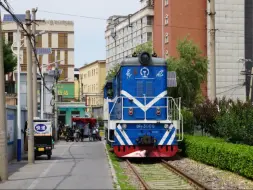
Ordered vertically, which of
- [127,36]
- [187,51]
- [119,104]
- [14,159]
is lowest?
[14,159]

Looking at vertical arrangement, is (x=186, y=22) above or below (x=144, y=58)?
above

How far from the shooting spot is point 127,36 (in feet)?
260

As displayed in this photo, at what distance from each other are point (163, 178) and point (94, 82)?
95.6 m

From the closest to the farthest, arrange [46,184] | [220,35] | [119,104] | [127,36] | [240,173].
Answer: [46,184]
[240,173]
[119,104]
[220,35]
[127,36]

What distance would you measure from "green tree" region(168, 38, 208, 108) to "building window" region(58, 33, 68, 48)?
5319cm

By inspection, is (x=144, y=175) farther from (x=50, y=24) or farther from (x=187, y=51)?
(x=50, y=24)

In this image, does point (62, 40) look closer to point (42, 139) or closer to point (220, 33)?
point (220, 33)

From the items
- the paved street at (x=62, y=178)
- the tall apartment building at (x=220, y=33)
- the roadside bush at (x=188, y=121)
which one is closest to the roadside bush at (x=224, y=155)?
the paved street at (x=62, y=178)

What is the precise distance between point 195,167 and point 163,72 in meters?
4.90

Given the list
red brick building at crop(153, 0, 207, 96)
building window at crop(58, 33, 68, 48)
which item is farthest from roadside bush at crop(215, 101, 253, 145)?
building window at crop(58, 33, 68, 48)

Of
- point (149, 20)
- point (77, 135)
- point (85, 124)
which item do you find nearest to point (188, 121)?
point (77, 135)

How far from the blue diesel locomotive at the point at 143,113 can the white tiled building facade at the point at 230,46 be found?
1515 inches

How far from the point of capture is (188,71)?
42844 mm

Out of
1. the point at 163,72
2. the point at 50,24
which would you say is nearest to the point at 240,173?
the point at 163,72
